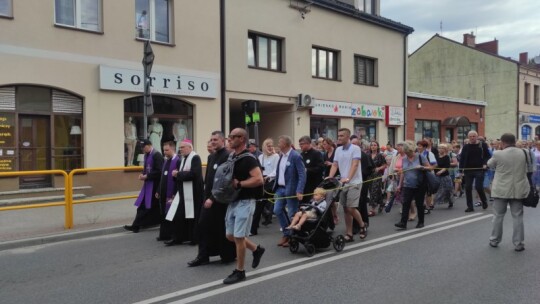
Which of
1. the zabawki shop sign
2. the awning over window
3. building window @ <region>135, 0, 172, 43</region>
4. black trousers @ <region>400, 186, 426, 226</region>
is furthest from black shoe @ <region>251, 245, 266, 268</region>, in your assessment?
the awning over window

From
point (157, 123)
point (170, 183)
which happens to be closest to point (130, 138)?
point (157, 123)

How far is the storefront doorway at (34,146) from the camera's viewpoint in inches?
476

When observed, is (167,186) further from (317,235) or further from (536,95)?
(536,95)

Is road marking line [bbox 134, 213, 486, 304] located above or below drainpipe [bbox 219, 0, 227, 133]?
below

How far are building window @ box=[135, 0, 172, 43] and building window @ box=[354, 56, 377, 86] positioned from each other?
10169 millimetres

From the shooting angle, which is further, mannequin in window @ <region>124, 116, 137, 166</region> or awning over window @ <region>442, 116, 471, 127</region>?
awning over window @ <region>442, 116, 471, 127</region>

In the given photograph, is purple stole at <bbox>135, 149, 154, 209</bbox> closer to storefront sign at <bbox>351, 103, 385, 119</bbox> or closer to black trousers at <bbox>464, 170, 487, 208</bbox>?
black trousers at <bbox>464, 170, 487, 208</bbox>

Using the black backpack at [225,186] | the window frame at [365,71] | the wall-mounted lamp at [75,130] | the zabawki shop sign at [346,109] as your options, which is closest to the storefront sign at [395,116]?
the zabawki shop sign at [346,109]

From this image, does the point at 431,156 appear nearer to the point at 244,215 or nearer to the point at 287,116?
the point at 244,215

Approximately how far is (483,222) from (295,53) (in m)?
11.4

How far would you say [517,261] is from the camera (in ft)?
20.7

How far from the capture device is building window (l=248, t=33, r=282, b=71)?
57.9ft

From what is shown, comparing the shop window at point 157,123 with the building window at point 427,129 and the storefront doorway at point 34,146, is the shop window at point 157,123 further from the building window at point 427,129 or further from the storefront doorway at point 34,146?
the building window at point 427,129

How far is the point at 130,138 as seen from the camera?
1420cm
